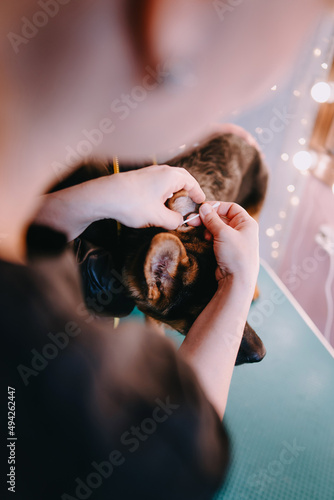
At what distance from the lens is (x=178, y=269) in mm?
651

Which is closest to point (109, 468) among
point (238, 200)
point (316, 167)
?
point (238, 200)


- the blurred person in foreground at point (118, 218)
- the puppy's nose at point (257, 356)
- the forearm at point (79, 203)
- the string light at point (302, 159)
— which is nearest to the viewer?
the blurred person in foreground at point (118, 218)

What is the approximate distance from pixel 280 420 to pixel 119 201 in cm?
75

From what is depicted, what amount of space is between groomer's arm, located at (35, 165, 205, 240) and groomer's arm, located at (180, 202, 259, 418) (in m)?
0.10

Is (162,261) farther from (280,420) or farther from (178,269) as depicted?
(280,420)

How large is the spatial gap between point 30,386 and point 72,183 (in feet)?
1.28

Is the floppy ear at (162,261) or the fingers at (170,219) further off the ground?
the fingers at (170,219)

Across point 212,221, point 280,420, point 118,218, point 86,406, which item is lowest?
point 280,420

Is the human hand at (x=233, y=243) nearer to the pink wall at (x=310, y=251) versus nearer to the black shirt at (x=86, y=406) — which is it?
Result: the black shirt at (x=86, y=406)

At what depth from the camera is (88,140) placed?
22.0 inches

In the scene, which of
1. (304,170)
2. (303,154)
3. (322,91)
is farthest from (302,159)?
(322,91)

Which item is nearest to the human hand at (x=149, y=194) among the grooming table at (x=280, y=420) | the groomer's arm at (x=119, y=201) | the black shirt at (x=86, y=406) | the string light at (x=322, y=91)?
the groomer's arm at (x=119, y=201)

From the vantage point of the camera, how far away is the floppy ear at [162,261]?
0.63 meters

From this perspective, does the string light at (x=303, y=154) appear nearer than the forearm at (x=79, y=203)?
No
